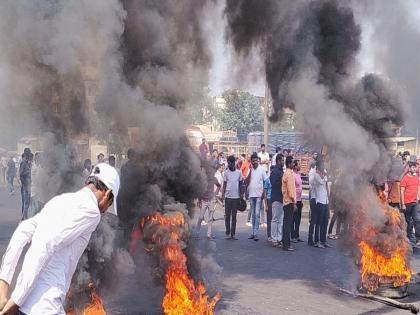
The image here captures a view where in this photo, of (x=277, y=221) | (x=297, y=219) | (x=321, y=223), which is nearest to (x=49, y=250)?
(x=277, y=221)

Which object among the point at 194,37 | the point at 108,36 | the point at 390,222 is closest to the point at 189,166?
the point at 108,36

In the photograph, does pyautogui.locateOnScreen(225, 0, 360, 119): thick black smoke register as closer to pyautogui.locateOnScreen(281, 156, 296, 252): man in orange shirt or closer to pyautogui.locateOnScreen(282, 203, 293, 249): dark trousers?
pyautogui.locateOnScreen(281, 156, 296, 252): man in orange shirt

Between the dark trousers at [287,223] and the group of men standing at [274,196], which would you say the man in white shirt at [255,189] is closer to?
the group of men standing at [274,196]

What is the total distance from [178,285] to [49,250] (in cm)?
325

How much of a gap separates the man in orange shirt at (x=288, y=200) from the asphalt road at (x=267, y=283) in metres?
0.31

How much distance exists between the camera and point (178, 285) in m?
5.93

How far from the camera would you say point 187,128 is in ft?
24.0

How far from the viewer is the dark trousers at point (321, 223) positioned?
448 inches

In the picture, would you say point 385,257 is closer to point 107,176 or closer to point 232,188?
point 232,188

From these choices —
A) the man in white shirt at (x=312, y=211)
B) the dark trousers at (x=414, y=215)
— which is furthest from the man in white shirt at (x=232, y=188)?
the dark trousers at (x=414, y=215)

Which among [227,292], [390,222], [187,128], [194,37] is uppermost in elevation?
[194,37]

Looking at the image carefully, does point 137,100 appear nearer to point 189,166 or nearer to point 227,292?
point 189,166

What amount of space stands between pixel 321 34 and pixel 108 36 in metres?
4.00

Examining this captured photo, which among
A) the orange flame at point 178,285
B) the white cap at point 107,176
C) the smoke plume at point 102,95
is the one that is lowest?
the orange flame at point 178,285
